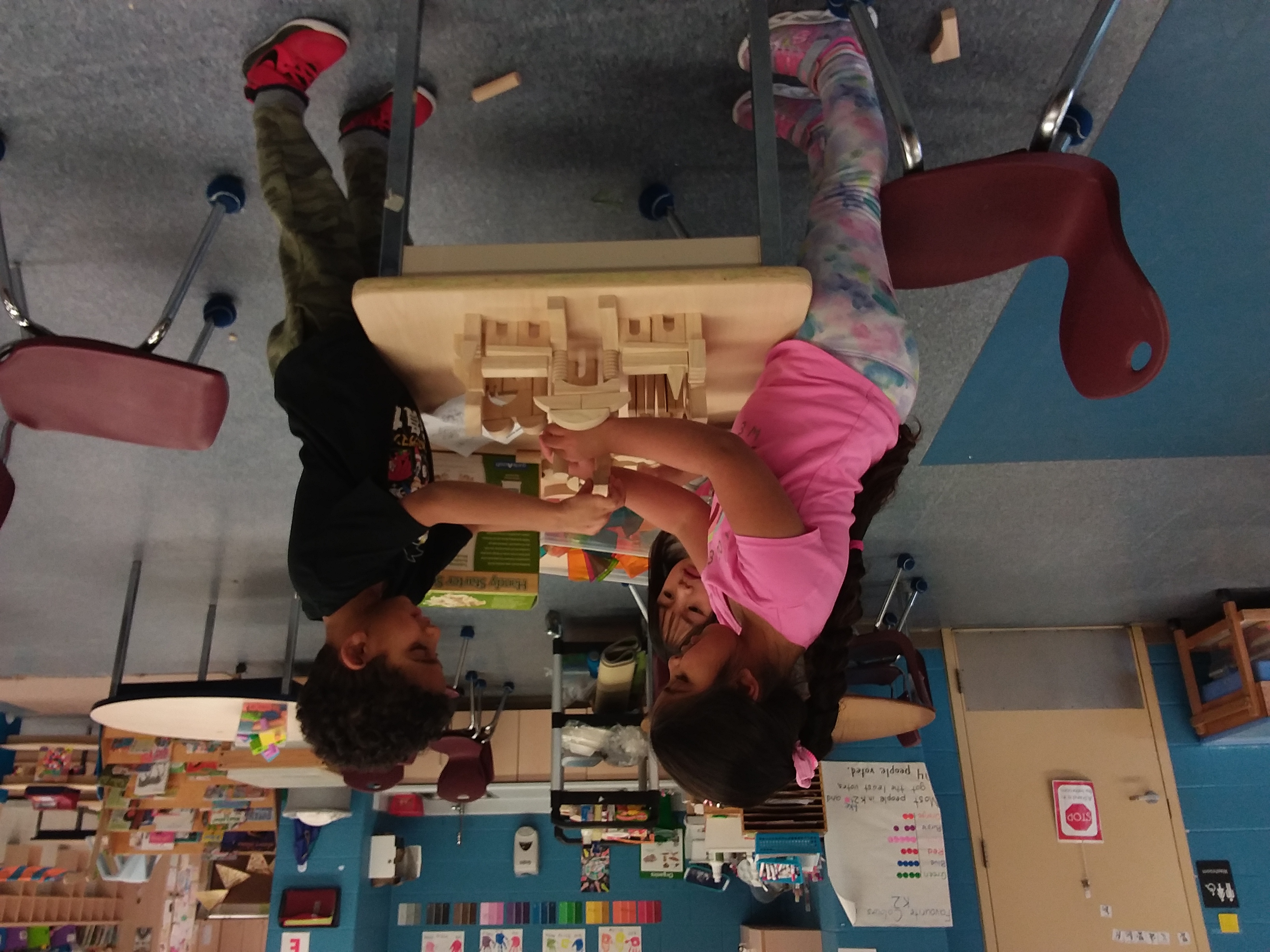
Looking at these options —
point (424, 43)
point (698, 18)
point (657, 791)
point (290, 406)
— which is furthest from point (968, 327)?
point (657, 791)

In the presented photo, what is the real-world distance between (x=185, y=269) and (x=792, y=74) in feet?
3.40

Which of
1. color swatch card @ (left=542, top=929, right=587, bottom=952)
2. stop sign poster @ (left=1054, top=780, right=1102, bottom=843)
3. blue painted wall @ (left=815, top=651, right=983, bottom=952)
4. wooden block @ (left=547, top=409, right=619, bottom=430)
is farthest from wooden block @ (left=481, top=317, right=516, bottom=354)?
color swatch card @ (left=542, top=929, right=587, bottom=952)

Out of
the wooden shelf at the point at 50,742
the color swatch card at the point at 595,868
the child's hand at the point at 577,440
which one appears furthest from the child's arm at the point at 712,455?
the wooden shelf at the point at 50,742

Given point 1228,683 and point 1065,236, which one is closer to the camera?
point 1065,236

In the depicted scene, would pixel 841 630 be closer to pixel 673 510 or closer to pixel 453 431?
pixel 673 510

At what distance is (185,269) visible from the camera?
144 centimetres

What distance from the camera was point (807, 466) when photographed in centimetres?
120

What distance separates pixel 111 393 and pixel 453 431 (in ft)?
1.77

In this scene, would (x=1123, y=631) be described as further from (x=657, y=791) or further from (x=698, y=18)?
(x=698, y=18)

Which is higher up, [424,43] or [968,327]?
[424,43]

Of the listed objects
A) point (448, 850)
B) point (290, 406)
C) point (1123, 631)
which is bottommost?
point (448, 850)

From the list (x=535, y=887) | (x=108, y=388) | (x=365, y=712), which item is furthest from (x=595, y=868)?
(x=108, y=388)

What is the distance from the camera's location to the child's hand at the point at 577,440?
3.65 feet

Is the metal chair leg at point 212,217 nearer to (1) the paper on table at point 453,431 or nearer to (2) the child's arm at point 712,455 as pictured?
(1) the paper on table at point 453,431
